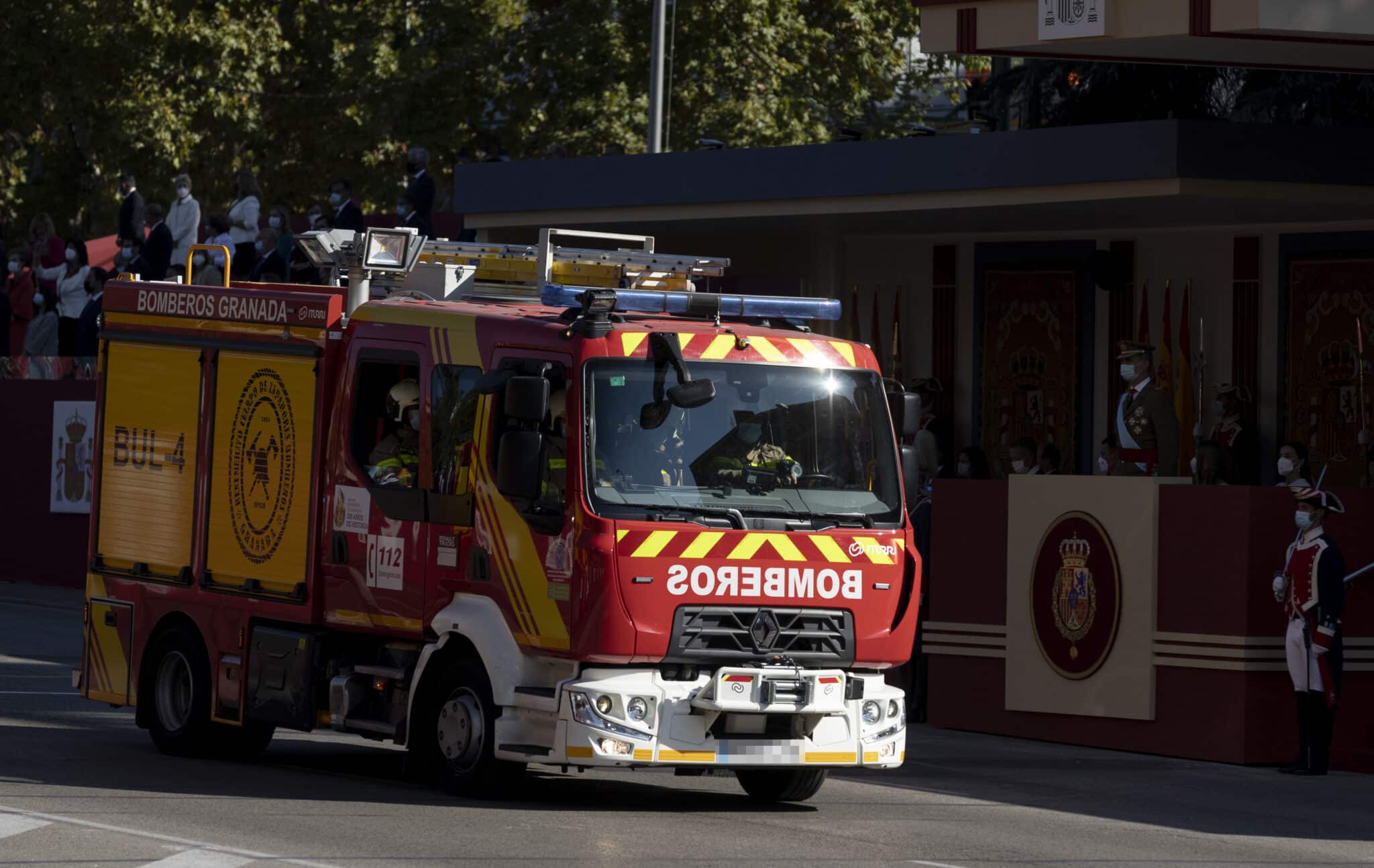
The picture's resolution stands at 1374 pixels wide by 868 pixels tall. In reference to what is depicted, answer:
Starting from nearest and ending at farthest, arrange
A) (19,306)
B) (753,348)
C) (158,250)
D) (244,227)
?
(753,348)
(158,250)
(244,227)
(19,306)

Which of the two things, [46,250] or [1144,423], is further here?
[46,250]

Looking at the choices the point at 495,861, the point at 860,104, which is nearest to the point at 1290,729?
the point at 495,861

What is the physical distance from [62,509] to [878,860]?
844 inches

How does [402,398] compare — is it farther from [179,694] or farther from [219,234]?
[219,234]

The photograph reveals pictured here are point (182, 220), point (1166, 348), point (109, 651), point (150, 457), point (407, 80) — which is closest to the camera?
point (150, 457)

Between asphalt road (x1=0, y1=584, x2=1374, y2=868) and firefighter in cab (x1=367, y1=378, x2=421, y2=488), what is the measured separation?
178cm

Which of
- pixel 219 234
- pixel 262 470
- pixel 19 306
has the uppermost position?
pixel 219 234

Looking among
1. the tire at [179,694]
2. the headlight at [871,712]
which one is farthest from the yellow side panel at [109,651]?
the headlight at [871,712]

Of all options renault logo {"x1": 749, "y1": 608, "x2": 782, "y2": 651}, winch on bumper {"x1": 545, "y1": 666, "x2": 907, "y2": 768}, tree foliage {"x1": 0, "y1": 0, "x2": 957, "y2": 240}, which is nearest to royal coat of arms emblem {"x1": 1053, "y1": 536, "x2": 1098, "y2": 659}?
winch on bumper {"x1": 545, "y1": 666, "x2": 907, "y2": 768}

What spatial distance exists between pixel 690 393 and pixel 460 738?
2.27 meters

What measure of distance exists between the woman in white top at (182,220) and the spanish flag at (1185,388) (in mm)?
13316

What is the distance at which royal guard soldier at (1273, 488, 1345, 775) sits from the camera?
52.7ft

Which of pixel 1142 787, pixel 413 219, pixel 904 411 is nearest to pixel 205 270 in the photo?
pixel 413 219

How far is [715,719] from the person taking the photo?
40.5 feet
